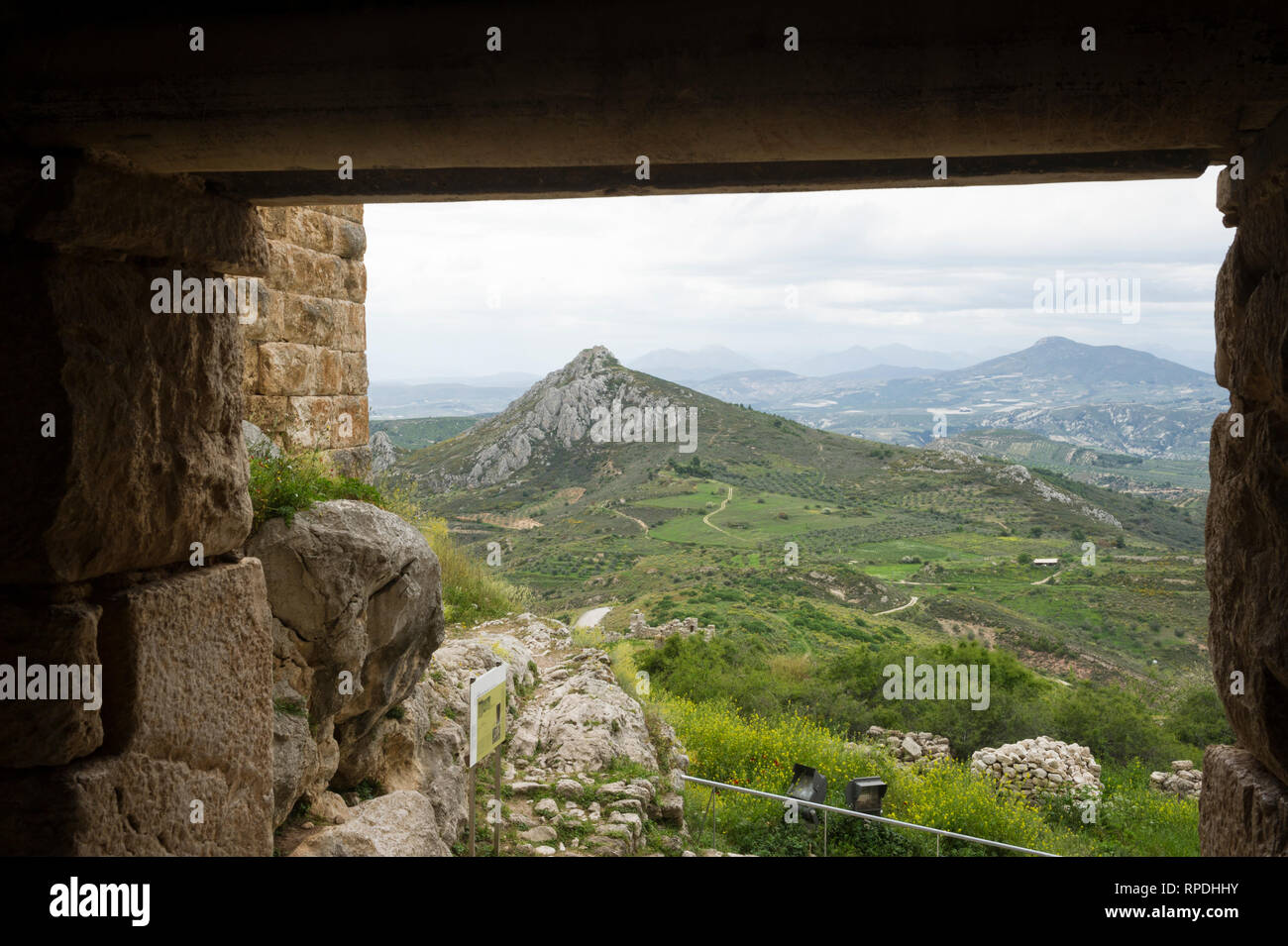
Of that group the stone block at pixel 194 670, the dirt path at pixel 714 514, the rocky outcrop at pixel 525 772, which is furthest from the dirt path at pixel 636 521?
the stone block at pixel 194 670

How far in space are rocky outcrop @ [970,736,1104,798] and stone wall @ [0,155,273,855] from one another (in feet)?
46.6

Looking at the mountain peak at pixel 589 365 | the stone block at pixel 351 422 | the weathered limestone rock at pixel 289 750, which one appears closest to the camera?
the weathered limestone rock at pixel 289 750

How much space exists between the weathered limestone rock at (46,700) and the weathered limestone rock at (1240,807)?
2.97 meters

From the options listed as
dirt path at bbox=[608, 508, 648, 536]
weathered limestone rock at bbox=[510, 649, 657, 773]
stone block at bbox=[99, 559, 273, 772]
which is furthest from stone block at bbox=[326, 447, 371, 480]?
dirt path at bbox=[608, 508, 648, 536]

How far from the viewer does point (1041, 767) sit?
51.0 feet

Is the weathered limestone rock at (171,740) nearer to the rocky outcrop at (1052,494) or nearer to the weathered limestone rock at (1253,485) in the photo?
the weathered limestone rock at (1253,485)

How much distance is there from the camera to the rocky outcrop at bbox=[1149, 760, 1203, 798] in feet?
50.6

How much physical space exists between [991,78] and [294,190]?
2071 mm

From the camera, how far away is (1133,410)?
198ft

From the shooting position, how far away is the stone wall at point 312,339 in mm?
5859

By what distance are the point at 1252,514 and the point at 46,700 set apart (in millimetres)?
3045

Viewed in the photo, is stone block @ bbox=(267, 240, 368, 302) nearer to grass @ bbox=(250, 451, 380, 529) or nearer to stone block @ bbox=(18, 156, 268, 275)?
grass @ bbox=(250, 451, 380, 529)

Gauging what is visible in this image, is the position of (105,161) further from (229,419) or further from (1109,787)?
(1109,787)
